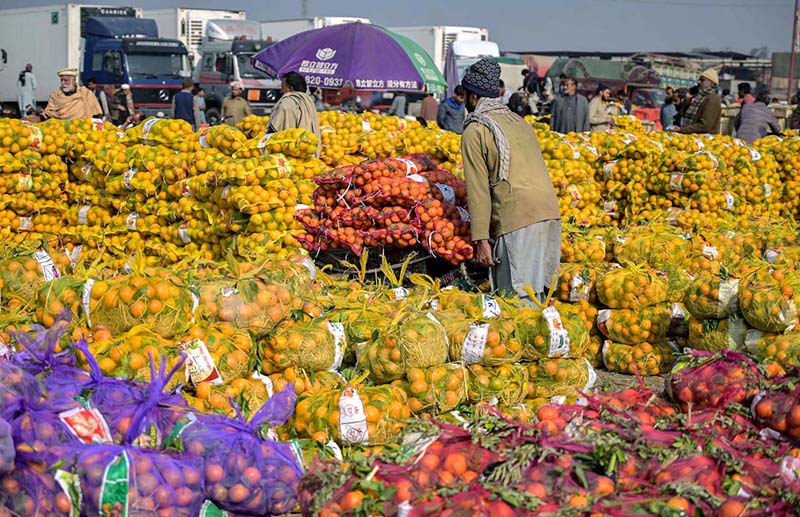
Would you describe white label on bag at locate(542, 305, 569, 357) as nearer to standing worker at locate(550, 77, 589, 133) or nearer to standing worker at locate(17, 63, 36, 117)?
standing worker at locate(550, 77, 589, 133)

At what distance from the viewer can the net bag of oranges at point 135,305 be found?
445 cm

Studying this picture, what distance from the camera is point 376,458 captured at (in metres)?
2.99

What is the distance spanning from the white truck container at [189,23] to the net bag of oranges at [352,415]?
1199 inches

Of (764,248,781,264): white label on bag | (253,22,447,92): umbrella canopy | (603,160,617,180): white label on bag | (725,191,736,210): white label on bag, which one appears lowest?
(764,248,781,264): white label on bag

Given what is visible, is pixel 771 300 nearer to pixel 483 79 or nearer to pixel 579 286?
pixel 579 286

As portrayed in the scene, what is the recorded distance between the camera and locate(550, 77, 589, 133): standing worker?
1378 cm

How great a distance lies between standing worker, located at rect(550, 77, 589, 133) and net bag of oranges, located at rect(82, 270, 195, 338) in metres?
10.1

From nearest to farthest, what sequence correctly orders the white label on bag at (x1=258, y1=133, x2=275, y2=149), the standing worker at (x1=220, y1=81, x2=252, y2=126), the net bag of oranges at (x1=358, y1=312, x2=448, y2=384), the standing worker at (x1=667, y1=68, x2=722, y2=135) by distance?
the net bag of oranges at (x1=358, y1=312, x2=448, y2=384) → the white label on bag at (x1=258, y1=133, x2=275, y2=149) → the standing worker at (x1=667, y1=68, x2=722, y2=135) → the standing worker at (x1=220, y1=81, x2=252, y2=126)

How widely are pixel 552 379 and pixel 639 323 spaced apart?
1.62 m

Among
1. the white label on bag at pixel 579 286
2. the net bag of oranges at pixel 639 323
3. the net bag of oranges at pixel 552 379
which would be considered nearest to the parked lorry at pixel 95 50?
the white label on bag at pixel 579 286

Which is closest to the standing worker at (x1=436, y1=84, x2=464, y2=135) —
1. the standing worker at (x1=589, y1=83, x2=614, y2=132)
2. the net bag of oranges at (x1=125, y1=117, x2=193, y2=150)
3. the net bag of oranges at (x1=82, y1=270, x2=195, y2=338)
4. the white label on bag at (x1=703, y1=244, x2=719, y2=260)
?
the standing worker at (x1=589, y1=83, x2=614, y2=132)

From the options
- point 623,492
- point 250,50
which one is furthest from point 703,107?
point 250,50

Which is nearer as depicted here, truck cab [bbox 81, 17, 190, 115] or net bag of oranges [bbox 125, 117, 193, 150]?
net bag of oranges [bbox 125, 117, 193, 150]

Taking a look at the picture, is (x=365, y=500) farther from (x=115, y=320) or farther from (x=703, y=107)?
(x=703, y=107)
